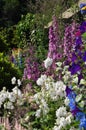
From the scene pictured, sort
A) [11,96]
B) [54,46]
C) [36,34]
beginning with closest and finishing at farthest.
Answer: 1. [11,96]
2. [54,46]
3. [36,34]

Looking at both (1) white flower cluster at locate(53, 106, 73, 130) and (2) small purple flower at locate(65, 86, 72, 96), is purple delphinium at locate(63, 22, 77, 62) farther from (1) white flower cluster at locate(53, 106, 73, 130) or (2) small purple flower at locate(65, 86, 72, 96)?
(1) white flower cluster at locate(53, 106, 73, 130)

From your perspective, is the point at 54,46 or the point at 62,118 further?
the point at 54,46

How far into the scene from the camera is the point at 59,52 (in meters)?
6.18

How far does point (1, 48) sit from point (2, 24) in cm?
1660

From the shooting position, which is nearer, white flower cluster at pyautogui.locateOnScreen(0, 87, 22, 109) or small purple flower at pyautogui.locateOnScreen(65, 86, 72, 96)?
small purple flower at pyautogui.locateOnScreen(65, 86, 72, 96)

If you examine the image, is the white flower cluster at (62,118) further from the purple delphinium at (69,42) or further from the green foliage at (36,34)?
the green foliage at (36,34)

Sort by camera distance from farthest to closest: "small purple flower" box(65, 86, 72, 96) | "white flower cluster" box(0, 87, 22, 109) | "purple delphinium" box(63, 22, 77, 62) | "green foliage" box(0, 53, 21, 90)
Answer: "green foliage" box(0, 53, 21, 90) → "purple delphinium" box(63, 22, 77, 62) → "white flower cluster" box(0, 87, 22, 109) → "small purple flower" box(65, 86, 72, 96)

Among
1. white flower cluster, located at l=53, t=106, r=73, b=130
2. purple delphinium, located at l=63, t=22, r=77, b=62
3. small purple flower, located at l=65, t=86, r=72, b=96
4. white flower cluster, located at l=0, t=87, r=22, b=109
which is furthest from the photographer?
purple delphinium, located at l=63, t=22, r=77, b=62

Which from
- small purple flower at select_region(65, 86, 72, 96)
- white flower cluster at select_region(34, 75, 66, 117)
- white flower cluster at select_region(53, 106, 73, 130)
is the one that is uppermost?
white flower cluster at select_region(34, 75, 66, 117)

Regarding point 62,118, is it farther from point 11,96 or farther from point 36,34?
point 36,34

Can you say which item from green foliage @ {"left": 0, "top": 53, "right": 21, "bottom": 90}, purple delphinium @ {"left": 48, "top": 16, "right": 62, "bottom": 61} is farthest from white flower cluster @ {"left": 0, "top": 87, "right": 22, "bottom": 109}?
green foliage @ {"left": 0, "top": 53, "right": 21, "bottom": 90}

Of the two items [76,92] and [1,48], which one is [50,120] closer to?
[76,92]

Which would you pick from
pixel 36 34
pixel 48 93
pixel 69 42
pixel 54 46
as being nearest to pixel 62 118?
pixel 48 93

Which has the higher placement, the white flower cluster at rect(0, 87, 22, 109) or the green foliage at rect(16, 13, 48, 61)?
the green foliage at rect(16, 13, 48, 61)
